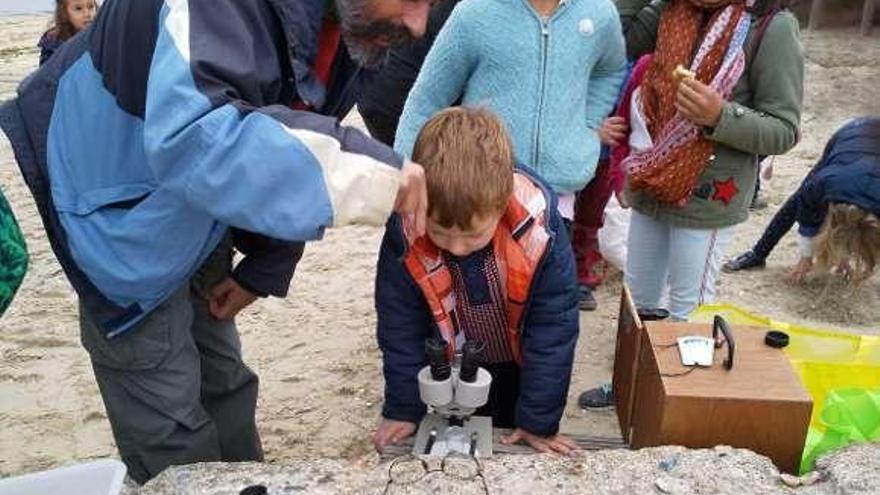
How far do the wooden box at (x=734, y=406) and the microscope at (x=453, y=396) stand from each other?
1.29ft

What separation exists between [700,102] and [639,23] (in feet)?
1.74

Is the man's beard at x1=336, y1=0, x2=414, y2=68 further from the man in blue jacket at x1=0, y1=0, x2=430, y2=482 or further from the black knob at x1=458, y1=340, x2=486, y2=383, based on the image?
the black knob at x1=458, y1=340, x2=486, y2=383

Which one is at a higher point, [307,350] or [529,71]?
[529,71]

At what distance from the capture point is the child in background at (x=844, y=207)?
4203 mm

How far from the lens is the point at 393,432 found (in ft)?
7.41

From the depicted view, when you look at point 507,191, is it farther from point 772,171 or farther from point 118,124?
point 772,171

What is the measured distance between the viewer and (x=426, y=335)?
2311 mm

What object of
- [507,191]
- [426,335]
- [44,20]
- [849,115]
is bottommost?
[44,20]

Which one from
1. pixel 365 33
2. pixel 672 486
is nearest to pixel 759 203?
pixel 672 486

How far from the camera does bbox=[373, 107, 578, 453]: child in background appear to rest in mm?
1942

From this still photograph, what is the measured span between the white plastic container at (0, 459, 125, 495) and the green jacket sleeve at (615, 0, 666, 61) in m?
2.19

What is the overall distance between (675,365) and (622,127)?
1.40 metres

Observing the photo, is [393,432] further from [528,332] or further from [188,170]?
[188,170]

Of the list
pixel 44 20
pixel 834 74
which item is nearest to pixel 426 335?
pixel 834 74
